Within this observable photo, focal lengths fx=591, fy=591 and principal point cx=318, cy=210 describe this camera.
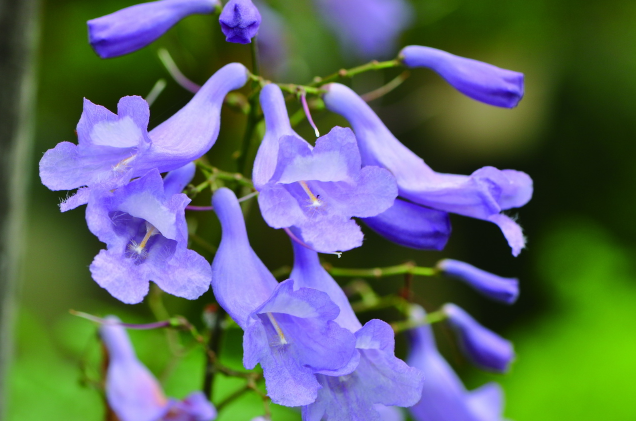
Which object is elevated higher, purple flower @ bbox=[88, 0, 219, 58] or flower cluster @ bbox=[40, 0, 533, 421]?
purple flower @ bbox=[88, 0, 219, 58]

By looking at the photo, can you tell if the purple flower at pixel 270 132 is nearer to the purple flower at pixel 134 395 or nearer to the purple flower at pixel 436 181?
the purple flower at pixel 436 181

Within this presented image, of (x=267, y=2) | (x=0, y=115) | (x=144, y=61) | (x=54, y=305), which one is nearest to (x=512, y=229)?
(x=0, y=115)

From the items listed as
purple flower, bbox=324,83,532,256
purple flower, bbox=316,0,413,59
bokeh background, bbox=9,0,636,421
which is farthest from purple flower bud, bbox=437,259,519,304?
purple flower, bbox=316,0,413,59

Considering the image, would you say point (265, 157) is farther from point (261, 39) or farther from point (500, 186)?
point (261, 39)

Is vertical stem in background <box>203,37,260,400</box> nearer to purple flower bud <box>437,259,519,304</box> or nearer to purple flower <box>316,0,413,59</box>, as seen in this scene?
purple flower bud <box>437,259,519,304</box>

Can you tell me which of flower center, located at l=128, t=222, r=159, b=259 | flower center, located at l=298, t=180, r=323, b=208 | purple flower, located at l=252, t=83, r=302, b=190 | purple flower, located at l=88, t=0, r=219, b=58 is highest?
purple flower, located at l=88, t=0, r=219, b=58

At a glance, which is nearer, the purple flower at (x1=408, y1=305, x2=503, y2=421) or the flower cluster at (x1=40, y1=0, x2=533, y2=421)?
the flower cluster at (x1=40, y1=0, x2=533, y2=421)

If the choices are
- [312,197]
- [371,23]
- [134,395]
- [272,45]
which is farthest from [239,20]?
[371,23]

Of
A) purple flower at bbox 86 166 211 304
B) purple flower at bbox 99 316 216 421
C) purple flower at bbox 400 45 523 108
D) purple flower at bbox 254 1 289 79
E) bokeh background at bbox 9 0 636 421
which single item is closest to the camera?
purple flower at bbox 86 166 211 304
